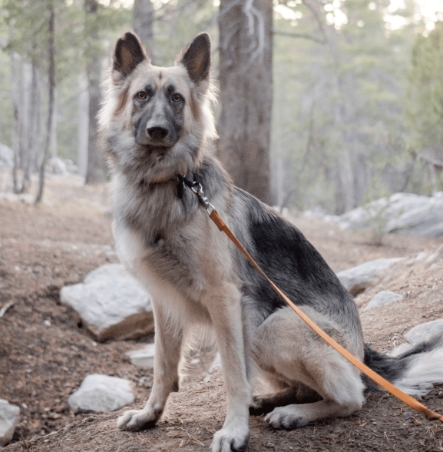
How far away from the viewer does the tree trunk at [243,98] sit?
7457 mm

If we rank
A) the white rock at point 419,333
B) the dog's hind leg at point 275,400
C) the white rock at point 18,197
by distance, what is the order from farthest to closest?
the white rock at point 18,197 → the white rock at point 419,333 → the dog's hind leg at point 275,400

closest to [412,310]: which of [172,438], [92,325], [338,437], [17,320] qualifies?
[338,437]

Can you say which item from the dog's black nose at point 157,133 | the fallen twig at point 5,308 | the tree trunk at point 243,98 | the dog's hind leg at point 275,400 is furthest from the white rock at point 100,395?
the tree trunk at point 243,98

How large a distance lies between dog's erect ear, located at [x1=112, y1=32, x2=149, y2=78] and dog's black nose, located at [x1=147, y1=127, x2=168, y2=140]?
0.66 metres

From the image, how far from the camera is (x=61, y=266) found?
281 inches

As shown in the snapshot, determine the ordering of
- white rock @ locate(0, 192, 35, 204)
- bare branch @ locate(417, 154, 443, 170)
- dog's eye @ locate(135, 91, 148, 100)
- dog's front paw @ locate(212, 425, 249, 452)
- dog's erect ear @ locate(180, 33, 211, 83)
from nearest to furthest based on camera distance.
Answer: dog's front paw @ locate(212, 425, 249, 452) → dog's eye @ locate(135, 91, 148, 100) → dog's erect ear @ locate(180, 33, 211, 83) → white rock @ locate(0, 192, 35, 204) → bare branch @ locate(417, 154, 443, 170)

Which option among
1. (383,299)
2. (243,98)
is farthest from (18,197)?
(383,299)

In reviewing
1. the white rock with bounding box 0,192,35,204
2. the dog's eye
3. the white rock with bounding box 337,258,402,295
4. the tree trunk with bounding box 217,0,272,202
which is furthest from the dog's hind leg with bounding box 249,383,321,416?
the white rock with bounding box 0,192,35,204

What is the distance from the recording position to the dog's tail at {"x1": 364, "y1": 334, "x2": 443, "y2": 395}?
3.12 m

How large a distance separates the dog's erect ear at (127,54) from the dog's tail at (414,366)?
8.23 ft

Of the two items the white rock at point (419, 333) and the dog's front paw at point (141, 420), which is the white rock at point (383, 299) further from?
the dog's front paw at point (141, 420)

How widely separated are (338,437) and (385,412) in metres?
0.39

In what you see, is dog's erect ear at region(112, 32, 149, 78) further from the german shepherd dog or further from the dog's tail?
the dog's tail

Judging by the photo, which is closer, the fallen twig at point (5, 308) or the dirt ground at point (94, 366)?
the dirt ground at point (94, 366)
